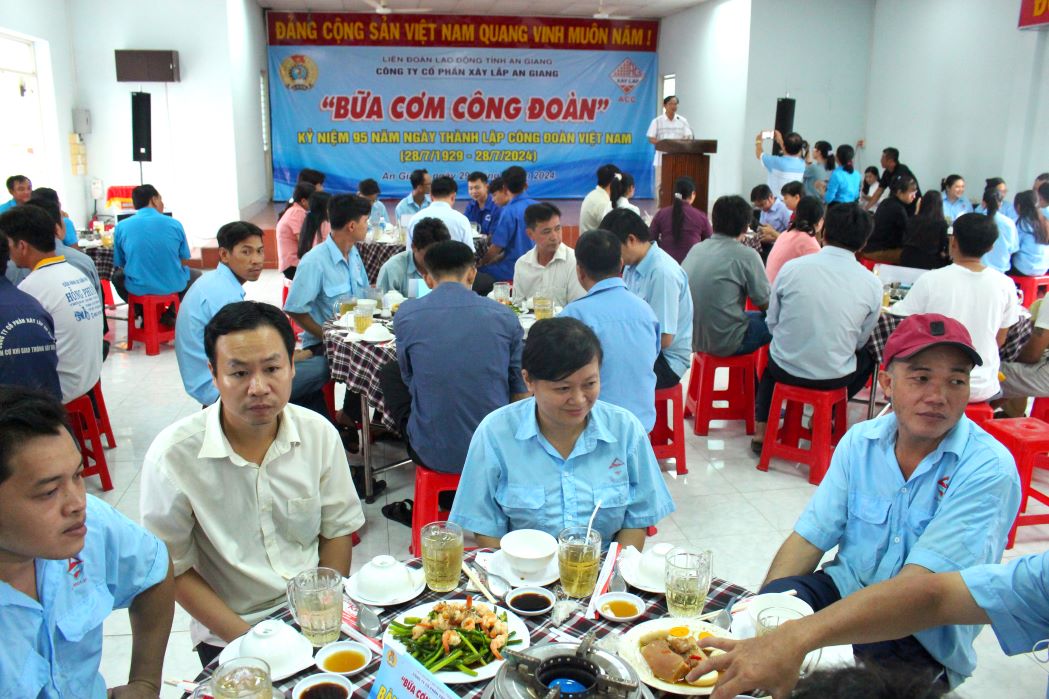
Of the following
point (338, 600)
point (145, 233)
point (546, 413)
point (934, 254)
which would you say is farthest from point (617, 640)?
point (934, 254)

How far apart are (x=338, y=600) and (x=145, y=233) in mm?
5092

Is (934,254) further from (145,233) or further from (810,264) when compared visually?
(145,233)

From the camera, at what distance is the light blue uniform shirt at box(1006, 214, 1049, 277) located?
661cm

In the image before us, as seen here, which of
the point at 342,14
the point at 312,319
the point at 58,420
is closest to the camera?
the point at 58,420

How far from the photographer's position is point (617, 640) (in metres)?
1.43

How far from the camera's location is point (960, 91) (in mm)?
9070

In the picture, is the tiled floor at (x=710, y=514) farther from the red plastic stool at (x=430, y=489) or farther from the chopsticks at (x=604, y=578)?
the chopsticks at (x=604, y=578)

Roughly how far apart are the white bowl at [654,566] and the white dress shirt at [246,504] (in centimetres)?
74

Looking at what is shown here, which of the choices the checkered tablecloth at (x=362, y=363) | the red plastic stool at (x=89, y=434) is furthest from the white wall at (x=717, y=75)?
the red plastic stool at (x=89, y=434)

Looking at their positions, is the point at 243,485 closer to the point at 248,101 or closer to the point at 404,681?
the point at 404,681

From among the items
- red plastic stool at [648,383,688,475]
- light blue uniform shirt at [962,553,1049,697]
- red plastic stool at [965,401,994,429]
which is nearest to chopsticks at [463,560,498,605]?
light blue uniform shirt at [962,553,1049,697]

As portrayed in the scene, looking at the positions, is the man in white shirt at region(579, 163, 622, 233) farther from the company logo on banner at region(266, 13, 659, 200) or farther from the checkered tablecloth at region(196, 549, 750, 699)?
the company logo on banner at region(266, 13, 659, 200)

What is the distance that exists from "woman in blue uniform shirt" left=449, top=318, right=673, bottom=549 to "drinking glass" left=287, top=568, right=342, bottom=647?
553 mm

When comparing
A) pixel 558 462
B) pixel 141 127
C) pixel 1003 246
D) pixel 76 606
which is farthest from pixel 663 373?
pixel 141 127
